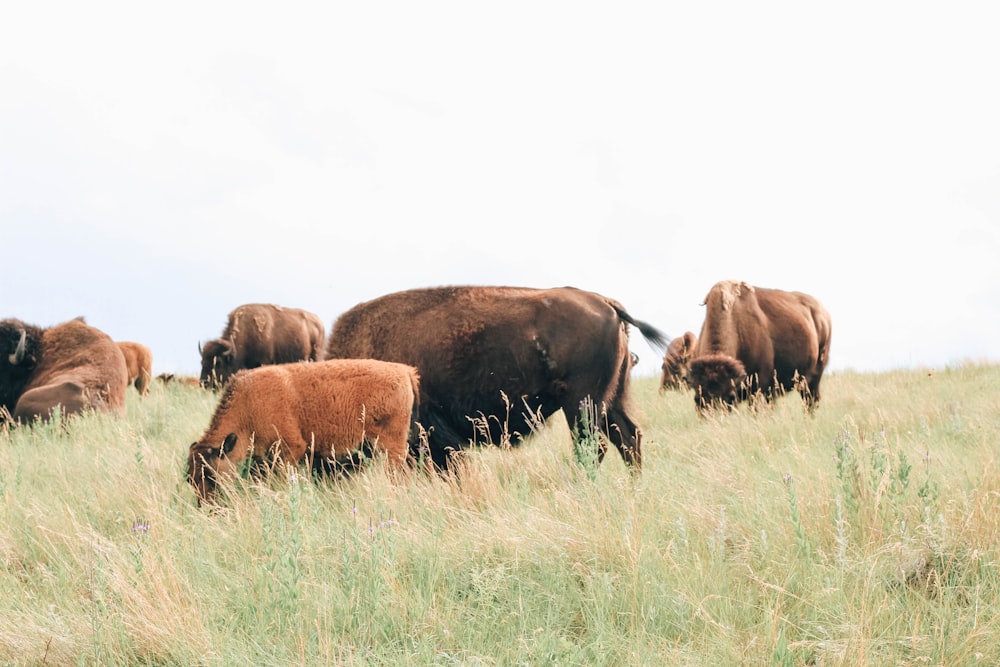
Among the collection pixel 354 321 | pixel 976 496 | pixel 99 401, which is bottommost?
pixel 99 401

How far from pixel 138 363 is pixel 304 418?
12.8 metres

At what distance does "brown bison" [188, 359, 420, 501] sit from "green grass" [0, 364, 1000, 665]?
293mm

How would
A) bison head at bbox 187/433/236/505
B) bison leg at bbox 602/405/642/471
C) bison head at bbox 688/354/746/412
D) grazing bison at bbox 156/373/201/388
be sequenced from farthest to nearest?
grazing bison at bbox 156/373/201/388 < bison head at bbox 688/354/746/412 < bison leg at bbox 602/405/642/471 < bison head at bbox 187/433/236/505

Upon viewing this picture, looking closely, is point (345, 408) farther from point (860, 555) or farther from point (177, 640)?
point (860, 555)

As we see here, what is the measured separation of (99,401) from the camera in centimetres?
1052

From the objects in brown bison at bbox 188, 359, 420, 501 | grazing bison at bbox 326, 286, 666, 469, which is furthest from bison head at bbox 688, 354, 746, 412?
brown bison at bbox 188, 359, 420, 501

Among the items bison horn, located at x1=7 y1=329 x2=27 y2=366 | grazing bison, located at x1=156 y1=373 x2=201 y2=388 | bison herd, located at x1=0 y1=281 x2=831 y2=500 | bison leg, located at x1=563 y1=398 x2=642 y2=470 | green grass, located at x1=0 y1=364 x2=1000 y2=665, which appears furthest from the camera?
grazing bison, located at x1=156 y1=373 x2=201 y2=388

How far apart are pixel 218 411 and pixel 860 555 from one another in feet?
13.3

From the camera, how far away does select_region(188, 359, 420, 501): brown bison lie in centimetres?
534

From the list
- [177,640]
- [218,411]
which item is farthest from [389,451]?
[177,640]

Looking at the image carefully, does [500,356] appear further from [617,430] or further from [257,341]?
[257,341]

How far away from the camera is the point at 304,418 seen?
546 cm

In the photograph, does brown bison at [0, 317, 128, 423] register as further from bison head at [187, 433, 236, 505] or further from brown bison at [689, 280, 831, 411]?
brown bison at [689, 280, 831, 411]

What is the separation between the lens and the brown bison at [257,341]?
1681 centimetres
